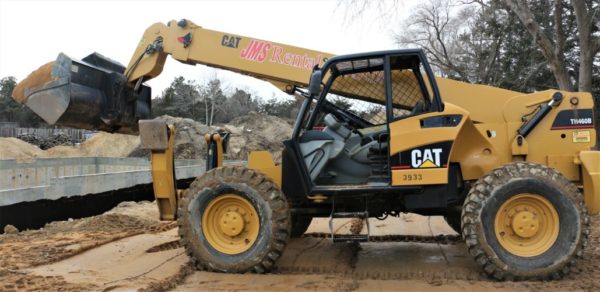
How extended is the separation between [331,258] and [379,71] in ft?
7.54

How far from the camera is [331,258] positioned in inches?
241

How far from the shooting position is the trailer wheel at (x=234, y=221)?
17.5ft

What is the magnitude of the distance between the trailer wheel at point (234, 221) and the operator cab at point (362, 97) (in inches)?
21.6

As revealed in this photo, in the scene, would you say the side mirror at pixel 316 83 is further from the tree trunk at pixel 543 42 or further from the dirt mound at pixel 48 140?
the dirt mound at pixel 48 140

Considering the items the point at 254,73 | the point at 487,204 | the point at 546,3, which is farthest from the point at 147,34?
the point at 546,3

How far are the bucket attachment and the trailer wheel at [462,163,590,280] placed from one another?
4902mm

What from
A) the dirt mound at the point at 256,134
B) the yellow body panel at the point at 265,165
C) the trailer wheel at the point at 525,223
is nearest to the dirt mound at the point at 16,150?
the dirt mound at the point at 256,134

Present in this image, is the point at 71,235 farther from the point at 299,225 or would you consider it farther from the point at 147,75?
the point at 299,225

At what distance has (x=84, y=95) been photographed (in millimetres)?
6809

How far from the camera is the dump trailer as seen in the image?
16.5 feet

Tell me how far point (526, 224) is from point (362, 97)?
2455mm

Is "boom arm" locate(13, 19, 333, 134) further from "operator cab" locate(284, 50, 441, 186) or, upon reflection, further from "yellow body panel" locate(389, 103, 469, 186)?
"yellow body panel" locate(389, 103, 469, 186)

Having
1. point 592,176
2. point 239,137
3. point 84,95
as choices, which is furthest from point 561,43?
point 239,137

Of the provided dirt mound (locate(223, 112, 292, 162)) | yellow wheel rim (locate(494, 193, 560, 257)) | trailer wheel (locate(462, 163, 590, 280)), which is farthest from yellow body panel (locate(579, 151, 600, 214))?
dirt mound (locate(223, 112, 292, 162))
